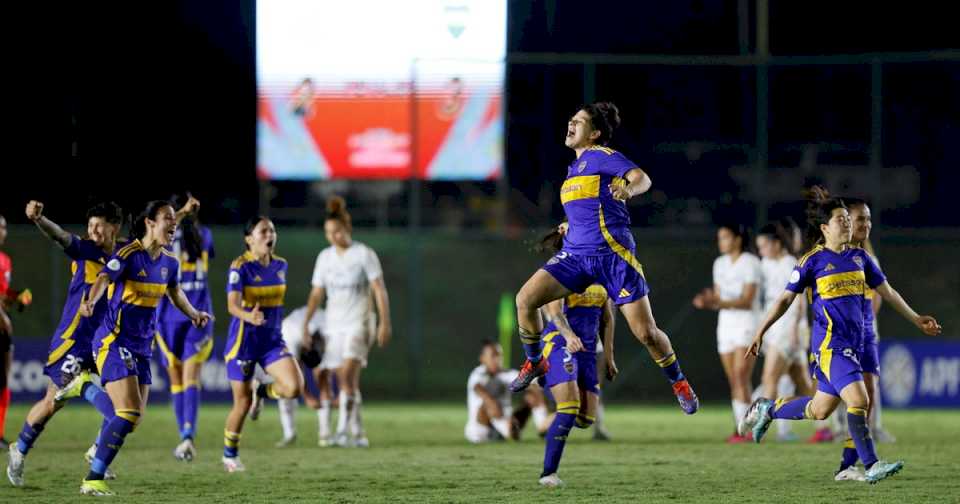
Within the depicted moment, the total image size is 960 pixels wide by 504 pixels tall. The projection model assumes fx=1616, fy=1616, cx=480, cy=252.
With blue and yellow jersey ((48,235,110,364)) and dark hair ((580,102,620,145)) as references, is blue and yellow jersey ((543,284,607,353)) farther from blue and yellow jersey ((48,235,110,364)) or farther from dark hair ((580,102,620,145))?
blue and yellow jersey ((48,235,110,364))

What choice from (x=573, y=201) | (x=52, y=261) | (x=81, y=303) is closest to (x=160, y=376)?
(x=52, y=261)

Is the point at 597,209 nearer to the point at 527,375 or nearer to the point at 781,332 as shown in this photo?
the point at 527,375

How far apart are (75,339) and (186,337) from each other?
8.45ft

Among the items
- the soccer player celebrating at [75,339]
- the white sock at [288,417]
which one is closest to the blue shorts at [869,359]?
the soccer player celebrating at [75,339]

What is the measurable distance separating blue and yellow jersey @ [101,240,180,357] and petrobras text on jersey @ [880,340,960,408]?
13.1 metres

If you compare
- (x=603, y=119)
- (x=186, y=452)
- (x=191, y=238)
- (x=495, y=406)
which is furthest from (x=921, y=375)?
(x=603, y=119)

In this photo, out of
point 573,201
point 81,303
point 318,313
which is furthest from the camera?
point 318,313

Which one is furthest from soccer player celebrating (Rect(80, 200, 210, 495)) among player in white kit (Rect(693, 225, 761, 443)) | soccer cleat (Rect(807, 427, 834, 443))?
soccer cleat (Rect(807, 427, 834, 443))

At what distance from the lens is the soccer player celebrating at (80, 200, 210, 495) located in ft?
35.8

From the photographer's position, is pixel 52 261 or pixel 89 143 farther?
pixel 89 143

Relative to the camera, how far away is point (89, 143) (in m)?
31.6

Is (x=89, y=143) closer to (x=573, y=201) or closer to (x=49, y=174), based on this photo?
(x=49, y=174)

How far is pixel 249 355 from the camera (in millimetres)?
12930

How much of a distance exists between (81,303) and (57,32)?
2476 centimetres
